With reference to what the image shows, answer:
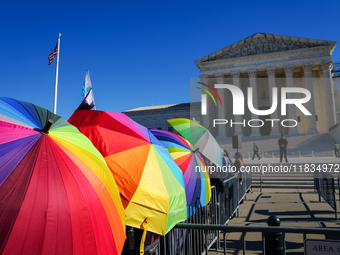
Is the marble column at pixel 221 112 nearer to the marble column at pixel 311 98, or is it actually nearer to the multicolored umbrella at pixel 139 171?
the marble column at pixel 311 98

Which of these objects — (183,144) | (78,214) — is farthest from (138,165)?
(183,144)

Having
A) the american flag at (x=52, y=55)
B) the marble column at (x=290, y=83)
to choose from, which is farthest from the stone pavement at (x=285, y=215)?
the marble column at (x=290, y=83)

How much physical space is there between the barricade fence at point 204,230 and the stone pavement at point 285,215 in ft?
1.15

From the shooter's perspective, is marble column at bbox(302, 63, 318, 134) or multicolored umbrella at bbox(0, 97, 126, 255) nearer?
multicolored umbrella at bbox(0, 97, 126, 255)

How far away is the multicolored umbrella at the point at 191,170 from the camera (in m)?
3.82

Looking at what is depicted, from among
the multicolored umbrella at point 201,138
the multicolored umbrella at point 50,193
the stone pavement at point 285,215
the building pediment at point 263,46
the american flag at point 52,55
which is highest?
the building pediment at point 263,46

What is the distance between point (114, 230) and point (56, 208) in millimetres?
508

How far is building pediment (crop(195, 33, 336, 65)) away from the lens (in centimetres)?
3950

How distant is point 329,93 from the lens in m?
38.9

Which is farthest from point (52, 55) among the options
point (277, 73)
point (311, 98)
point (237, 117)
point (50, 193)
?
point (277, 73)

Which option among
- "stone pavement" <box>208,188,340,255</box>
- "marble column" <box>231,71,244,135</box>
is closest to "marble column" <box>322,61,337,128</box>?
"marble column" <box>231,71,244,135</box>

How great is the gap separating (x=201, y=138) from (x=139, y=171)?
297 cm

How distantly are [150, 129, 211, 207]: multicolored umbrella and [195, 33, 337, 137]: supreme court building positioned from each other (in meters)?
Result: 36.1

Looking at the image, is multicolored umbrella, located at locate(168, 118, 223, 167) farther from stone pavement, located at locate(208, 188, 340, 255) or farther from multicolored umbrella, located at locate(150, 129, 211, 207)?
stone pavement, located at locate(208, 188, 340, 255)
